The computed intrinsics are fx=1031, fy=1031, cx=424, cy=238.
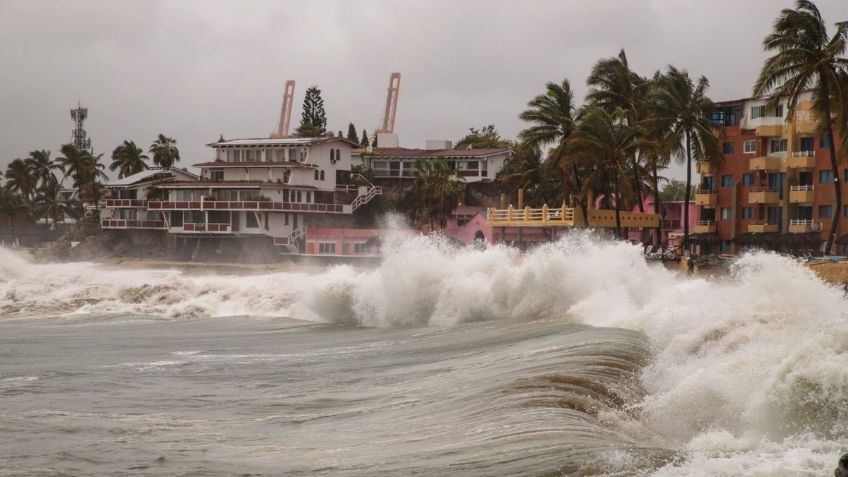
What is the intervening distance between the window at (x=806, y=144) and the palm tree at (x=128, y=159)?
62.5 m

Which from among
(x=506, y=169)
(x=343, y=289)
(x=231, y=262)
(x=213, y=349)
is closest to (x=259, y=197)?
(x=231, y=262)

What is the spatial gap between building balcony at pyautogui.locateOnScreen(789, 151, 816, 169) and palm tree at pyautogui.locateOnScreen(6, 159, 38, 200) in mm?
81836

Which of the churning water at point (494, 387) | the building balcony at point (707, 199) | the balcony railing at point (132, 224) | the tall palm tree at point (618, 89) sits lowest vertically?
the churning water at point (494, 387)

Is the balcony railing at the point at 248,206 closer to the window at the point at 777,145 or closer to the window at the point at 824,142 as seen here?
the window at the point at 777,145

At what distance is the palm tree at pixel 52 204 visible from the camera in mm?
106000

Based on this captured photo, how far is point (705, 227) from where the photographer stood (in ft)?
203

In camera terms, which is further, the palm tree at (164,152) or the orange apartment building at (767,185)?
the palm tree at (164,152)

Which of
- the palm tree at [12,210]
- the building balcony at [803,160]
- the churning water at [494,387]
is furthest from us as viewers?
the palm tree at [12,210]

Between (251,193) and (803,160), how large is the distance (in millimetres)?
37778

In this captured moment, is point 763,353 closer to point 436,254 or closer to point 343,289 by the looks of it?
point 436,254

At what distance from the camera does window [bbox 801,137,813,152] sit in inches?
2208

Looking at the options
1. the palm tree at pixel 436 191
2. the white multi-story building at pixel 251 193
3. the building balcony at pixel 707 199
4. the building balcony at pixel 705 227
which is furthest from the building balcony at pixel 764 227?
the white multi-story building at pixel 251 193

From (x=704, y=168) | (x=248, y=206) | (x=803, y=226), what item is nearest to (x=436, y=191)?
(x=248, y=206)

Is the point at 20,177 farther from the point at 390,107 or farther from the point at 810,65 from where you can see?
the point at 810,65
